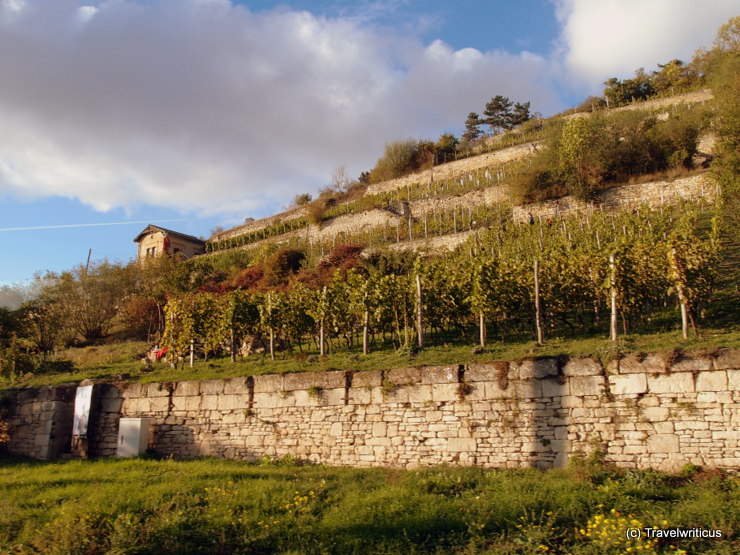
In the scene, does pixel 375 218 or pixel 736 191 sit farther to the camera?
pixel 375 218

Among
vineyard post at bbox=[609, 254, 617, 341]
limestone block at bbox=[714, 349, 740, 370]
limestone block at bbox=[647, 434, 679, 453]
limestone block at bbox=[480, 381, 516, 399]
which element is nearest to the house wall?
vineyard post at bbox=[609, 254, 617, 341]

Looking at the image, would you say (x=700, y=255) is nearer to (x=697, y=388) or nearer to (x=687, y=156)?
(x=697, y=388)

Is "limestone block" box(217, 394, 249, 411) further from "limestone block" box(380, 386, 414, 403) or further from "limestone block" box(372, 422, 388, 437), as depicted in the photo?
"limestone block" box(380, 386, 414, 403)

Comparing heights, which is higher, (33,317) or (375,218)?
(375,218)

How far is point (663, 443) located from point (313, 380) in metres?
6.69

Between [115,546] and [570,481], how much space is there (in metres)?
6.57

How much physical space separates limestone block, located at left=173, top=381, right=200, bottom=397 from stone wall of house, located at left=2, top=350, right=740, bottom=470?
39 millimetres

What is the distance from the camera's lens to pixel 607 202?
27.9 m

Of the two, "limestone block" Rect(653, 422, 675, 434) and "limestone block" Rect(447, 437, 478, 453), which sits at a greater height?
"limestone block" Rect(653, 422, 675, 434)

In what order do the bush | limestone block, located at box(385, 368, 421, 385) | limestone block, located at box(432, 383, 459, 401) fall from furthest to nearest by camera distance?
the bush, limestone block, located at box(385, 368, 421, 385), limestone block, located at box(432, 383, 459, 401)

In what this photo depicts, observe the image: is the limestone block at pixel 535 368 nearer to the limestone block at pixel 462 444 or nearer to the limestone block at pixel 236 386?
the limestone block at pixel 462 444

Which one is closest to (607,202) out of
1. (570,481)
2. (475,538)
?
(570,481)

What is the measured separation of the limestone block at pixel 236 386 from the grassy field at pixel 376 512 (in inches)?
98.6

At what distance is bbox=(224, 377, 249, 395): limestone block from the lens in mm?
11656
